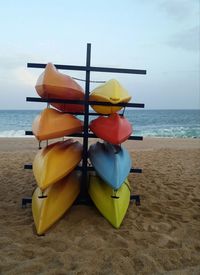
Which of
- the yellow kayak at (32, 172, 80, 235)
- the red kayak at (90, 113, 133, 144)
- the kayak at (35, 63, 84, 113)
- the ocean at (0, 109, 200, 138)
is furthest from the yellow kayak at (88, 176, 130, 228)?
the ocean at (0, 109, 200, 138)

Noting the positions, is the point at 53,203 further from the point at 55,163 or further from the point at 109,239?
the point at 109,239

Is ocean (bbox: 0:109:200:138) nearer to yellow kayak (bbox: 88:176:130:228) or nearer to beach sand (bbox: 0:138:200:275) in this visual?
beach sand (bbox: 0:138:200:275)

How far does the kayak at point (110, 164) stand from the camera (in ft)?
11.9

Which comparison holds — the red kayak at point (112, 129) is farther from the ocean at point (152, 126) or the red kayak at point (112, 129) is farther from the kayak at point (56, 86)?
the ocean at point (152, 126)

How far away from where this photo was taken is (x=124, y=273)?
8.33 feet

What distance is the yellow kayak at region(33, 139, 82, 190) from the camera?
3.41 metres

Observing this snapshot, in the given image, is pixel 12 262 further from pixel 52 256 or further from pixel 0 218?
pixel 0 218

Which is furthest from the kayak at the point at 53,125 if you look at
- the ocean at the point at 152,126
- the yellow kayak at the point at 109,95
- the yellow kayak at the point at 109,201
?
the ocean at the point at 152,126

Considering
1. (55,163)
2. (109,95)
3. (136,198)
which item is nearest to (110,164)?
(55,163)

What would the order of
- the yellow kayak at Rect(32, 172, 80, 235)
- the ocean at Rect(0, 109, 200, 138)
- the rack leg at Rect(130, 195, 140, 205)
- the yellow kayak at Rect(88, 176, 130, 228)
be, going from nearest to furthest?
the yellow kayak at Rect(32, 172, 80, 235), the yellow kayak at Rect(88, 176, 130, 228), the rack leg at Rect(130, 195, 140, 205), the ocean at Rect(0, 109, 200, 138)

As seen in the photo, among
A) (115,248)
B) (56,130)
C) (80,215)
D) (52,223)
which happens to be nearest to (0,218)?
(52,223)

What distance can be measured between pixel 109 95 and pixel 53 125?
918 mm

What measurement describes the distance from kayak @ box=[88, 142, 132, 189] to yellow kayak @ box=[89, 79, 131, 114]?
61cm

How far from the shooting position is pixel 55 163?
3648 mm
